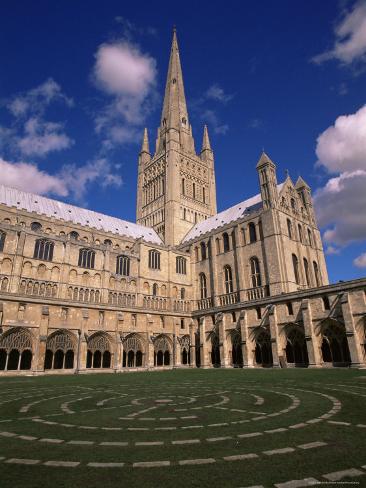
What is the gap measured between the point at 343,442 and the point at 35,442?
21.4 ft

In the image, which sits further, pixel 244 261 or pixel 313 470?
pixel 244 261

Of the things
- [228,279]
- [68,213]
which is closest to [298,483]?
[228,279]

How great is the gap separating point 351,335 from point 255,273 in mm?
17257

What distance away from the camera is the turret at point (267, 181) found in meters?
44.5

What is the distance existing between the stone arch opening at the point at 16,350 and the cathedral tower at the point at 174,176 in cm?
3417

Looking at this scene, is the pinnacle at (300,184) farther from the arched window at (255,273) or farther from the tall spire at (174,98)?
the tall spire at (174,98)

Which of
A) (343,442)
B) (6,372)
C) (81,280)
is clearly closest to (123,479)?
(343,442)

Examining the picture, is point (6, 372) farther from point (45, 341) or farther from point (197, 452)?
point (197, 452)

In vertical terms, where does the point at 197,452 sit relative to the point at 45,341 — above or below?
below

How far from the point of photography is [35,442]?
22.6 feet

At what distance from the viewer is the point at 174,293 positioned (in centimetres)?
5072

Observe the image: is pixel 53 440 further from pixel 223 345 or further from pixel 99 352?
pixel 223 345

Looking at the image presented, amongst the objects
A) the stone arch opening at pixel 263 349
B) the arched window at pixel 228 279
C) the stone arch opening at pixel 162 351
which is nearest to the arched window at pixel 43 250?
the stone arch opening at pixel 162 351

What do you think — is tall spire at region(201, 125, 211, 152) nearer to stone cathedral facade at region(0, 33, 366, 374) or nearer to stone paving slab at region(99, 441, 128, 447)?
stone cathedral facade at region(0, 33, 366, 374)
